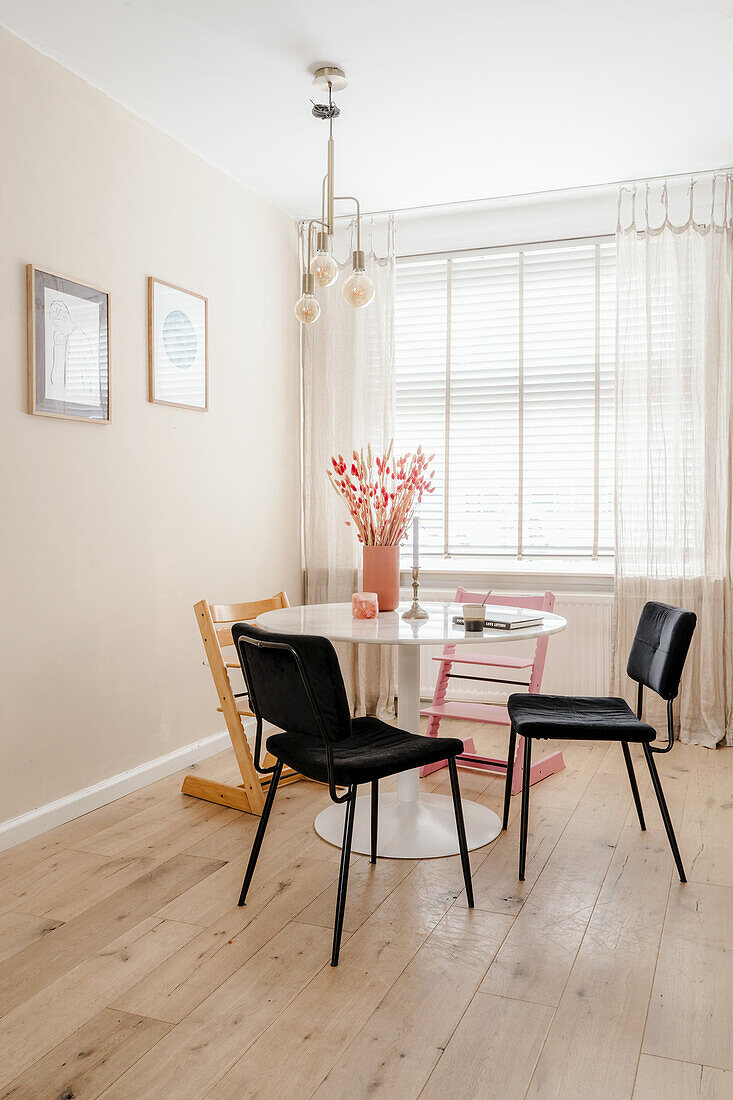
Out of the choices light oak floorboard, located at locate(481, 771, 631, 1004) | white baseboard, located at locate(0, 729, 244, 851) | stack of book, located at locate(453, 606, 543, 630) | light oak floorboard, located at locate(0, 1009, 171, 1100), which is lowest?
light oak floorboard, located at locate(0, 1009, 171, 1100)

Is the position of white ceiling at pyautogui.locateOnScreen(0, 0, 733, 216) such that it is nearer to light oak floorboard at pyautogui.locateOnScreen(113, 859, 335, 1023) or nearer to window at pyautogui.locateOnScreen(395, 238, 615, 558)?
window at pyautogui.locateOnScreen(395, 238, 615, 558)

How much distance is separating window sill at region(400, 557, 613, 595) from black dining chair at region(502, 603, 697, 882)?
1.35m

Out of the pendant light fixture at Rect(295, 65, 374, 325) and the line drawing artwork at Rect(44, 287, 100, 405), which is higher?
the pendant light fixture at Rect(295, 65, 374, 325)

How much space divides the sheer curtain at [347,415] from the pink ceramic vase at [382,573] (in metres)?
1.49

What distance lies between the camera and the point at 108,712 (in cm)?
322

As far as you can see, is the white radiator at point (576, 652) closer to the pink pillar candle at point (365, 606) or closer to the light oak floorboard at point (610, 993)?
the pink pillar candle at point (365, 606)

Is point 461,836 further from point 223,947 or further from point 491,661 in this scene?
point 491,661

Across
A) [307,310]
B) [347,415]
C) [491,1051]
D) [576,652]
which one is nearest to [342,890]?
[491,1051]

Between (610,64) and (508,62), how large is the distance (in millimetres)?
362

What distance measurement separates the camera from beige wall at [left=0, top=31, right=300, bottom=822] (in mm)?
2793

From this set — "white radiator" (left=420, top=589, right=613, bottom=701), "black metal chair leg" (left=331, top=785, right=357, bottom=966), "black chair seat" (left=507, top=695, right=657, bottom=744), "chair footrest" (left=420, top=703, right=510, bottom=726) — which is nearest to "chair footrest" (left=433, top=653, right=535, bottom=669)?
"chair footrest" (left=420, top=703, right=510, bottom=726)

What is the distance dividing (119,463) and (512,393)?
2151mm

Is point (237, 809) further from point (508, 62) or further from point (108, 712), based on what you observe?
point (508, 62)

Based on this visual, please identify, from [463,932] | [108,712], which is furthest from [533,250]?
[463,932]
